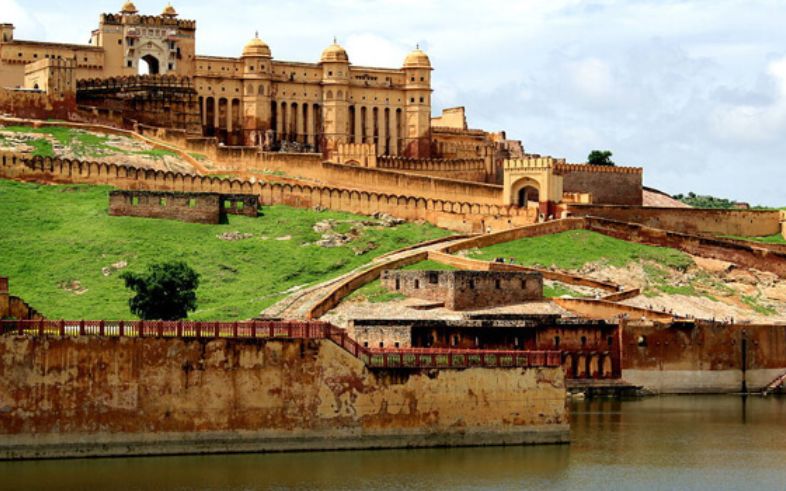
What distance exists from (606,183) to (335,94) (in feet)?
46.9

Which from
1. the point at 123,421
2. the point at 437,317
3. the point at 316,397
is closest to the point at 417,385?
the point at 316,397

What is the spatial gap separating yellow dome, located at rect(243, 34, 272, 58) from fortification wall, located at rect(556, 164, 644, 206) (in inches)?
627

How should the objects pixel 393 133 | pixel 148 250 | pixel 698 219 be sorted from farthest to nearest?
pixel 393 133, pixel 698 219, pixel 148 250

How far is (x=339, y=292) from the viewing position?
221ft

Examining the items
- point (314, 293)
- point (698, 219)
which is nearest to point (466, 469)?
point (314, 293)

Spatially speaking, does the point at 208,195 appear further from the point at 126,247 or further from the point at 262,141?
the point at 262,141

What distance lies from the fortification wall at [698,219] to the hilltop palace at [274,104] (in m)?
2.06

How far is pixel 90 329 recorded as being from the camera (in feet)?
144

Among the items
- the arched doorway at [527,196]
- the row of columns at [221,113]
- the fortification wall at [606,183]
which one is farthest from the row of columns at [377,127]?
the arched doorway at [527,196]

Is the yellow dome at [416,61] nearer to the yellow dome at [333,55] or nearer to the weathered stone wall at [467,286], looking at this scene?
the yellow dome at [333,55]

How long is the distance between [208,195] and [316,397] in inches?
1367

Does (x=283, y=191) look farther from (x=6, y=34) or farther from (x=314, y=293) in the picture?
(x=6, y=34)

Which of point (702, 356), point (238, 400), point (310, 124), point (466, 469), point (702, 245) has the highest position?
point (310, 124)

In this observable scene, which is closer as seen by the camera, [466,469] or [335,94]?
[466,469]
